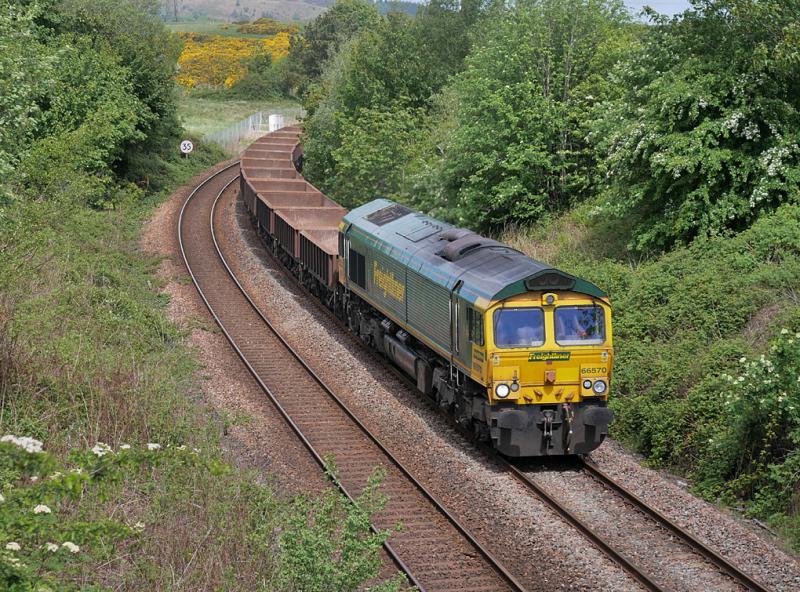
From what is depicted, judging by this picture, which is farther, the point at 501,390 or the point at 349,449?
the point at 349,449

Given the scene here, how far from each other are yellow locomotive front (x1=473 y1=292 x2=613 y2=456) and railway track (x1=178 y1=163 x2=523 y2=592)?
1978 mm

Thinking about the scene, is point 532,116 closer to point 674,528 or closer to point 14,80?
point 14,80

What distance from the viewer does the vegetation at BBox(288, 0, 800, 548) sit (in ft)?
48.6

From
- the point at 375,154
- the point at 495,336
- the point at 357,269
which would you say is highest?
the point at 375,154

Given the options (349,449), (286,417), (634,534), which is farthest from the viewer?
(286,417)

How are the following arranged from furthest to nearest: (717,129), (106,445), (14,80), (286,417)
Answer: (717,129)
(14,80)
(286,417)
(106,445)

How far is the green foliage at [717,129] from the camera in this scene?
19875mm

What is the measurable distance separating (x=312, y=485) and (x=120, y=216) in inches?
997

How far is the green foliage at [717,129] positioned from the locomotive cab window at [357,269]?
6143mm

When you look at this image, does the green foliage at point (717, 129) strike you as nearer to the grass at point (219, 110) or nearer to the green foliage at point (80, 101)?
the green foliage at point (80, 101)

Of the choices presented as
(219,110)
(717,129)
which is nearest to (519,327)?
(717,129)

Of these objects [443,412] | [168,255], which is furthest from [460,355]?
[168,255]

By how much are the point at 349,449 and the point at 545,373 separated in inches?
146

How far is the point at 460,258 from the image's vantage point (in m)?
17.3
